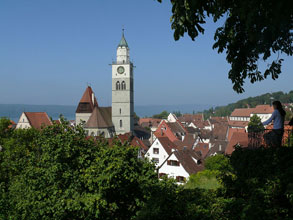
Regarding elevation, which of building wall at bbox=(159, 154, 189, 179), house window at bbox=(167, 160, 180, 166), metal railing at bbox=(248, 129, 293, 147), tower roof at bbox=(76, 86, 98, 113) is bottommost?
building wall at bbox=(159, 154, 189, 179)

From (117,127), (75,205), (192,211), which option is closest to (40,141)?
(75,205)

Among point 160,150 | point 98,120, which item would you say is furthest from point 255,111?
point 160,150

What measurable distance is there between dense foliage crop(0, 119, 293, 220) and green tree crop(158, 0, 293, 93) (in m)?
2.43

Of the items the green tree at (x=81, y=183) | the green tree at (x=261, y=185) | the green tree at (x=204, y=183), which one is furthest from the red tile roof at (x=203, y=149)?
the green tree at (x=261, y=185)

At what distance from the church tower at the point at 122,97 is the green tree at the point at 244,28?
61.6 metres

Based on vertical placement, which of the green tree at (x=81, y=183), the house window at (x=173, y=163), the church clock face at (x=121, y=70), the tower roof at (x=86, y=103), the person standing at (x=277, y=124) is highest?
the church clock face at (x=121, y=70)

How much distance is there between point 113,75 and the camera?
7162 cm

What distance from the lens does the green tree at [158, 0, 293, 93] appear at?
4348mm

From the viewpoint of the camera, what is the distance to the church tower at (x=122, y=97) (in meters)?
70.2

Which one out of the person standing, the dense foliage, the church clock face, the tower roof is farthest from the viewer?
the tower roof

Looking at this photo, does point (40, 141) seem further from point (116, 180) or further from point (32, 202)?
point (116, 180)

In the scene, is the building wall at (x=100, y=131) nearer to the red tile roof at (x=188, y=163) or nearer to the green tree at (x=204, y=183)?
the red tile roof at (x=188, y=163)

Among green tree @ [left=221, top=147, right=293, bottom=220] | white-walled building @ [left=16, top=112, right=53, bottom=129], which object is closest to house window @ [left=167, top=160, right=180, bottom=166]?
green tree @ [left=221, top=147, right=293, bottom=220]

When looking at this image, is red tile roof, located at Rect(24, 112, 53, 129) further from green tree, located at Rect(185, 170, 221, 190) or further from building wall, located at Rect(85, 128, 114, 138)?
green tree, located at Rect(185, 170, 221, 190)
